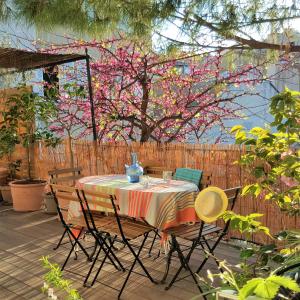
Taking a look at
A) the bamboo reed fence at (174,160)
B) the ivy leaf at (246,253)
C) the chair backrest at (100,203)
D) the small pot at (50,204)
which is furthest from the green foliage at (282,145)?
the small pot at (50,204)

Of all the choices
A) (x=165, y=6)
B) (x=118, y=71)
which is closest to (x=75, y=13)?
(x=165, y=6)

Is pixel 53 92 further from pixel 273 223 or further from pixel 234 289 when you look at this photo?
pixel 234 289

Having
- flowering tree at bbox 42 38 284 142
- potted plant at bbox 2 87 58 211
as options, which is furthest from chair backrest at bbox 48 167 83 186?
flowering tree at bbox 42 38 284 142

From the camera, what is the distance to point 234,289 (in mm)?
1189

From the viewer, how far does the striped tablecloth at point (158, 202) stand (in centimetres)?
337

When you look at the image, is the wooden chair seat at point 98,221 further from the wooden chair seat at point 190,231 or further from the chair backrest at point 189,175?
the chair backrest at point 189,175

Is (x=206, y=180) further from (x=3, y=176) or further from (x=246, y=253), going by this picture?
(x=3, y=176)

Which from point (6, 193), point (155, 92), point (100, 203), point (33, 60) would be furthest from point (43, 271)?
point (155, 92)

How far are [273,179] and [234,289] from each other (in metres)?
1.66

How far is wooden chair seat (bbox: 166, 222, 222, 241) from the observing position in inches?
131

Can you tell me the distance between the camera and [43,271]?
3.78 meters

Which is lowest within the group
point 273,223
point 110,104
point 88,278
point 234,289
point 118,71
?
point 88,278

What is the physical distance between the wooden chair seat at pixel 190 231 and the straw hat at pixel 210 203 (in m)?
1.35

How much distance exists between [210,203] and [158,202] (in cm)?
145
